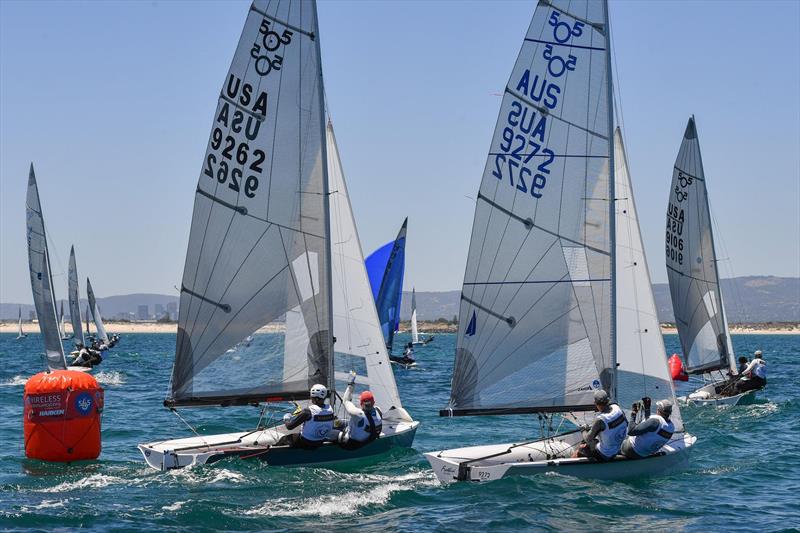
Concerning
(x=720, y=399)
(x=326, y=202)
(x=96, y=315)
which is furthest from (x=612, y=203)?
(x=96, y=315)

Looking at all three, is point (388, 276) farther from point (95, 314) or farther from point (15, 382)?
point (95, 314)

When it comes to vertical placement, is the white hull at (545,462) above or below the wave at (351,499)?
above

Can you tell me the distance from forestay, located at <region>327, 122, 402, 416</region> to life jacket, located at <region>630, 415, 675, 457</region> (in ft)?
15.5

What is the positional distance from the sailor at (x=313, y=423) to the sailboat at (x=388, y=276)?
26468mm

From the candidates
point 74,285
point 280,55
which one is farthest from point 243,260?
point 74,285

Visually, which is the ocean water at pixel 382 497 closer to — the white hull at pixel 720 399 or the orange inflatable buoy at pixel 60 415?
the orange inflatable buoy at pixel 60 415

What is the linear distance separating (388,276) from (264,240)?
1076 inches

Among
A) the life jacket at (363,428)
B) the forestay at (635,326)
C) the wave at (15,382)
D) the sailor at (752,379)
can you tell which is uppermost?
the forestay at (635,326)

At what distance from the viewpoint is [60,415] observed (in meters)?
16.5

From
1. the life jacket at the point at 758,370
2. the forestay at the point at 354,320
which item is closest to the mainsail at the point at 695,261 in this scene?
the life jacket at the point at 758,370

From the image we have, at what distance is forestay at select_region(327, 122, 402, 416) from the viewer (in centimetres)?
1856

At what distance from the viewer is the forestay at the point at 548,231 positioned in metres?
16.6

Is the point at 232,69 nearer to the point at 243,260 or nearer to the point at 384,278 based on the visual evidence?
the point at 243,260

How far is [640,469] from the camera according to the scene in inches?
625
